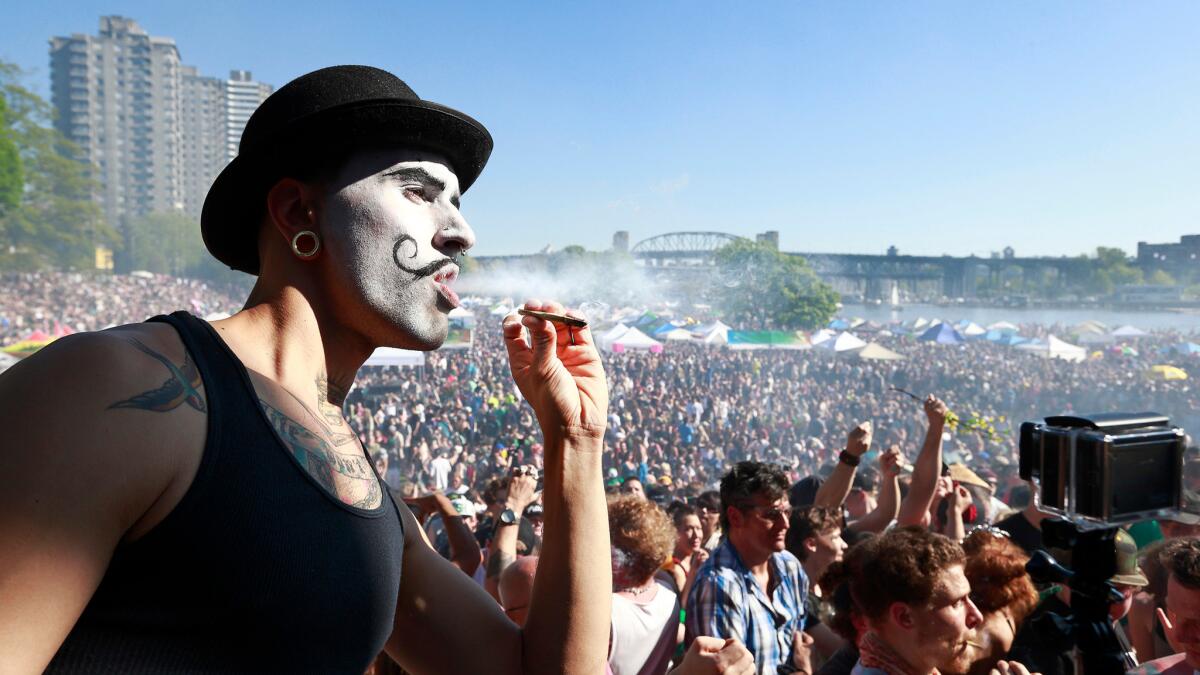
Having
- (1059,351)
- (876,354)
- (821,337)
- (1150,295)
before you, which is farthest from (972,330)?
(1150,295)

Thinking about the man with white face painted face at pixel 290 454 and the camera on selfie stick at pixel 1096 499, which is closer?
the man with white face painted face at pixel 290 454

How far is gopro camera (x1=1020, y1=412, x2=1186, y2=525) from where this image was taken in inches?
69.4

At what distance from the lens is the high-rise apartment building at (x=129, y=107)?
10288cm

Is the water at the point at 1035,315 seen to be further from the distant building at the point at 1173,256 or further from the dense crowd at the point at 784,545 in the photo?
the dense crowd at the point at 784,545

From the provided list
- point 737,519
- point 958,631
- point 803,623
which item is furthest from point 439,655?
point 803,623

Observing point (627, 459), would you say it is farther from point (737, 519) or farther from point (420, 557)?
point (420, 557)

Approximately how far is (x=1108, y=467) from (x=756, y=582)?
200cm

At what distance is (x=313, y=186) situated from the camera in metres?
1.17

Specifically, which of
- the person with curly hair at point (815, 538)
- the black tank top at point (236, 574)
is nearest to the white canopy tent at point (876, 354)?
the person with curly hair at point (815, 538)

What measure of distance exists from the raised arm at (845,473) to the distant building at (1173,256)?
4723cm

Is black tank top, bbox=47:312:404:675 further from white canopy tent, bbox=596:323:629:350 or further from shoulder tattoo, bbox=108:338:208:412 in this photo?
white canopy tent, bbox=596:323:629:350

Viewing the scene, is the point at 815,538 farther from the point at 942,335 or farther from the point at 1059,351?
the point at 942,335

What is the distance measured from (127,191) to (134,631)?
124 m

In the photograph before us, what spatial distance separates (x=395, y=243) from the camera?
1.17m
